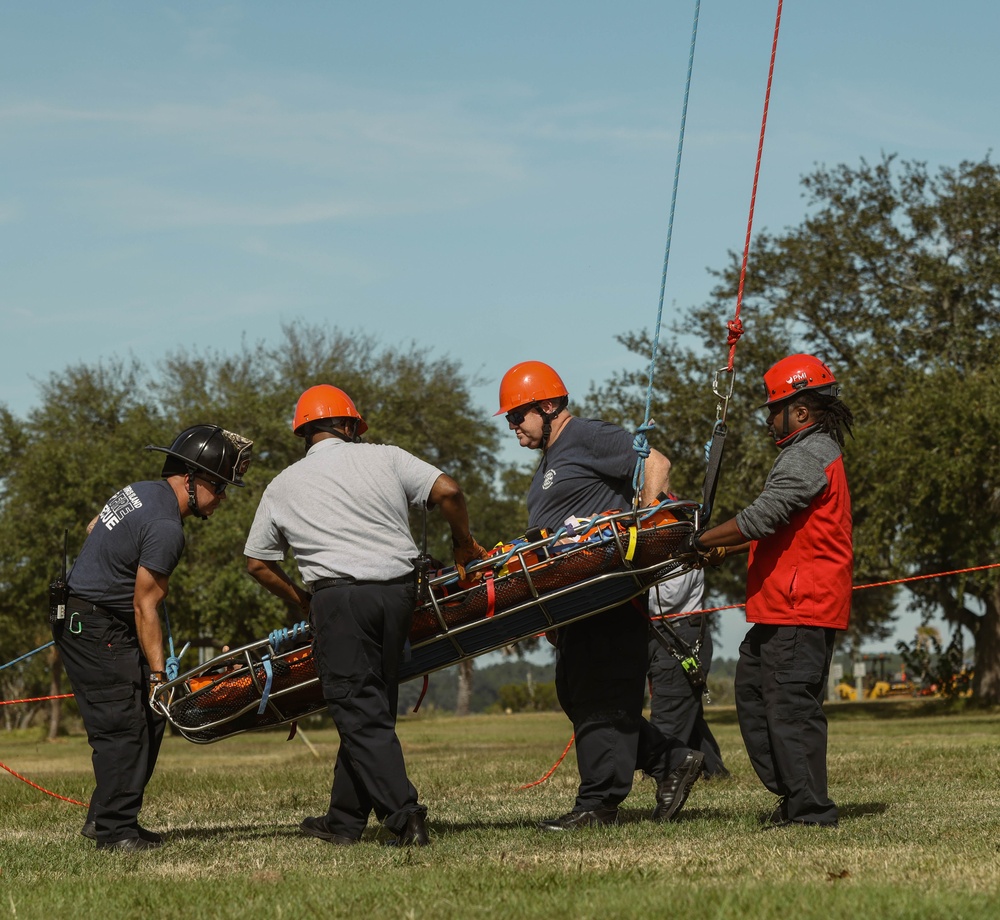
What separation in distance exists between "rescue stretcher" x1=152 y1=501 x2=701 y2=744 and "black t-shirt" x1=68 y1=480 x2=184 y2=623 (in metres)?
0.61

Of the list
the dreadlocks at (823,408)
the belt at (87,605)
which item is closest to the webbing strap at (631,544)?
the dreadlocks at (823,408)

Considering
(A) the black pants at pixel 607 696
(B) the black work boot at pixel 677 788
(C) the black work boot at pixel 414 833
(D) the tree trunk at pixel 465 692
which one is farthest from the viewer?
(D) the tree trunk at pixel 465 692

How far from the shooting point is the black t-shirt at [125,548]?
7812 mm

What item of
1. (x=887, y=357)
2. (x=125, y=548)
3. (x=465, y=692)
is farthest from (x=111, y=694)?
(x=465, y=692)

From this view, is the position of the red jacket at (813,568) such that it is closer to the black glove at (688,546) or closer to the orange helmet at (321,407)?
the black glove at (688,546)

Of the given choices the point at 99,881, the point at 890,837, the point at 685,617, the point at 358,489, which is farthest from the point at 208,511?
the point at 685,617

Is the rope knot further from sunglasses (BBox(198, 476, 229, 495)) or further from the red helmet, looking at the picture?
sunglasses (BBox(198, 476, 229, 495))

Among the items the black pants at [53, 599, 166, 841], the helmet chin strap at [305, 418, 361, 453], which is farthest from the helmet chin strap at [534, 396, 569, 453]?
the black pants at [53, 599, 166, 841]

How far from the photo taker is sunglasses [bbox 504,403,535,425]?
805 cm

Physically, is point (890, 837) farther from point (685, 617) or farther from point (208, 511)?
point (685, 617)

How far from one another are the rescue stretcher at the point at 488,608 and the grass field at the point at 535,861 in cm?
76

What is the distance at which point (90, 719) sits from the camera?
25.6 feet

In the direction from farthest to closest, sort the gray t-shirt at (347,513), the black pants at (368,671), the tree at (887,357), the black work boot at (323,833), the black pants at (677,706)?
the tree at (887,357)
the black pants at (677,706)
the black work boot at (323,833)
the gray t-shirt at (347,513)
the black pants at (368,671)

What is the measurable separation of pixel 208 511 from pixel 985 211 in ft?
101
